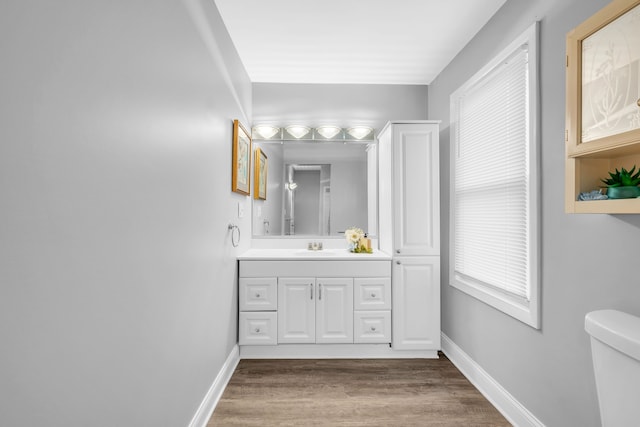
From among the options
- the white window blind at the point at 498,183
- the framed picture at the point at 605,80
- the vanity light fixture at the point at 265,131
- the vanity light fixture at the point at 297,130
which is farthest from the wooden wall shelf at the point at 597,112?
the vanity light fixture at the point at 265,131

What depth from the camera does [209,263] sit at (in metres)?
2.03

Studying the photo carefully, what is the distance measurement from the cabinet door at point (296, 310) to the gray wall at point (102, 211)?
38.3 inches

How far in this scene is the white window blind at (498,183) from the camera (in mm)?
1857

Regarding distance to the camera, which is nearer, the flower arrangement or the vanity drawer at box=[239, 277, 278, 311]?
the vanity drawer at box=[239, 277, 278, 311]

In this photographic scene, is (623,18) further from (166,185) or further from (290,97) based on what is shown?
(290,97)

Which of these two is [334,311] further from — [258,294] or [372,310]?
[258,294]

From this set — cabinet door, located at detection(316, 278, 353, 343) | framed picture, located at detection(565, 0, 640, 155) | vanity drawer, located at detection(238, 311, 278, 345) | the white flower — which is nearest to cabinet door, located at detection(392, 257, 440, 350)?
cabinet door, located at detection(316, 278, 353, 343)

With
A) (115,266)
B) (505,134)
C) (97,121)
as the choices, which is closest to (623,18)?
(505,134)

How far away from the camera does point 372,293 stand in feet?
9.25

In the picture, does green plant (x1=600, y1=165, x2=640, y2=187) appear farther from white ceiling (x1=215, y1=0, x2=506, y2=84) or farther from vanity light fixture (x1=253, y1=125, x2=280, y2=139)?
vanity light fixture (x1=253, y1=125, x2=280, y2=139)

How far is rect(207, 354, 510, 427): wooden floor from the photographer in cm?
200

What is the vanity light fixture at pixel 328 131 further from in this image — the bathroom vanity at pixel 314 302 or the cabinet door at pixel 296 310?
the cabinet door at pixel 296 310

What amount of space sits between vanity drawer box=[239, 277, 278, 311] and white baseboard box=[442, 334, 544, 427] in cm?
148

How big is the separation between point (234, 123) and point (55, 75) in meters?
1.80
